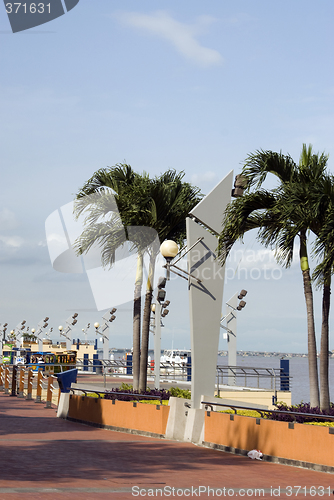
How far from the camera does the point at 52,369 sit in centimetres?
3588

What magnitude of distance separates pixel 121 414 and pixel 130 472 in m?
5.76

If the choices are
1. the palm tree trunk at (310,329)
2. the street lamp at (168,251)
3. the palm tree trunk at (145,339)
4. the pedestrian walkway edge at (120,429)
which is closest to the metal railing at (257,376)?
the palm tree trunk at (145,339)

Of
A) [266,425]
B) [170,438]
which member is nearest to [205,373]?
[170,438]

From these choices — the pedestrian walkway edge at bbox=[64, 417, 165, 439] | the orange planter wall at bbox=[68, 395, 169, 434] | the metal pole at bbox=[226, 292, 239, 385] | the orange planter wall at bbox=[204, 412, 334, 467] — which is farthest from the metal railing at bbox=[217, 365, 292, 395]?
the orange planter wall at bbox=[204, 412, 334, 467]

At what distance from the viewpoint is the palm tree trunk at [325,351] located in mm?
12570

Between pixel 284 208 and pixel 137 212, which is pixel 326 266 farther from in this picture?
pixel 137 212

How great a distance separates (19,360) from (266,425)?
4980 cm

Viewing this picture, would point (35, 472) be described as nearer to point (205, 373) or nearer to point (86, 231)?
point (205, 373)

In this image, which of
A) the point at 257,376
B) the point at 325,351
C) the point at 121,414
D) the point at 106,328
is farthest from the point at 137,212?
the point at 106,328

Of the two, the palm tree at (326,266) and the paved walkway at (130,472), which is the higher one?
the palm tree at (326,266)

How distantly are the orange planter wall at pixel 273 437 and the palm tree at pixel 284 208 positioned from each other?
215 cm

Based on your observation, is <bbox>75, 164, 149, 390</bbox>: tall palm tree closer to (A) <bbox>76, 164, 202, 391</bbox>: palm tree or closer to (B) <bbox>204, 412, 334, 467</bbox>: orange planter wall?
(A) <bbox>76, 164, 202, 391</bbox>: palm tree

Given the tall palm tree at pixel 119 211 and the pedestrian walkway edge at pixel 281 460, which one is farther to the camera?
the tall palm tree at pixel 119 211

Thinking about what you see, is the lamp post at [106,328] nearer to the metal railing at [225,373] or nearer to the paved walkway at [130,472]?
the metal railing at [225,373]
